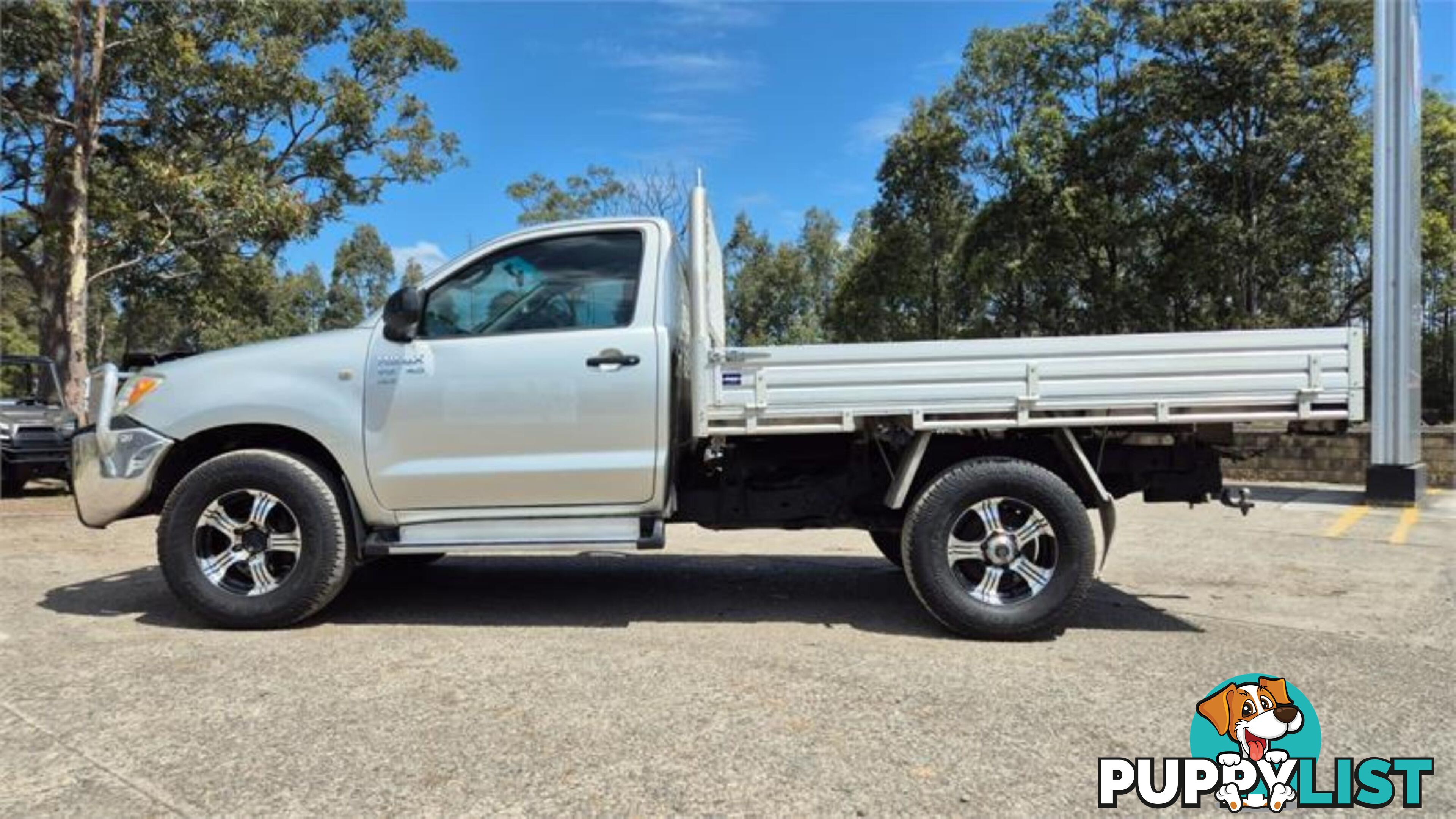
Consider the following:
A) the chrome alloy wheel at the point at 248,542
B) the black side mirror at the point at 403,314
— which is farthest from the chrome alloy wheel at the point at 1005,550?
the chrome alloy wheel at the point at 248,542

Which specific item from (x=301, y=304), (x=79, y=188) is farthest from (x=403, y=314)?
(x=301, y=304)

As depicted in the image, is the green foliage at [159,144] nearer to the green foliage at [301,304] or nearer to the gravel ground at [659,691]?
the gravel ground at [659,691]

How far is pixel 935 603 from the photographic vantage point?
15.9 ft

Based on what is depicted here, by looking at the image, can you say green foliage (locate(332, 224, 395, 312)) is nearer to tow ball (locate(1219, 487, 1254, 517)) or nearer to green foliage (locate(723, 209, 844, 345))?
green foliage (locate(723, 209, 844, 345))

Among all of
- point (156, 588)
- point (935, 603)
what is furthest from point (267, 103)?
point (935, 603)

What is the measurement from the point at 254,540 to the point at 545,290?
2010 millimetres

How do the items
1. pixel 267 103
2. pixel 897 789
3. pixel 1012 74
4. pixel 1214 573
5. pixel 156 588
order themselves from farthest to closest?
pixel 1012 74 < pixel 267 103 < pixel 1214 573 < pixel 156 588 < pixel 897 789

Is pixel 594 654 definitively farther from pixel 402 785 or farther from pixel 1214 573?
pixel 1214 573

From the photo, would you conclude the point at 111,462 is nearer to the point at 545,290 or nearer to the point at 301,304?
the point at 545,290

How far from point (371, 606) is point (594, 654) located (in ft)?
5.94

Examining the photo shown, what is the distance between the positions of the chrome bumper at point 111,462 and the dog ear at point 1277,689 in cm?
546

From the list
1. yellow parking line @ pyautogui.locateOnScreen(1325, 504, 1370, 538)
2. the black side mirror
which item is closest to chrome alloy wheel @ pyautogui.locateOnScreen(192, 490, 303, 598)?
the black side mirror

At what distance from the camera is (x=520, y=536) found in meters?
5.04

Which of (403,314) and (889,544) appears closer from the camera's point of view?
(403,314)
